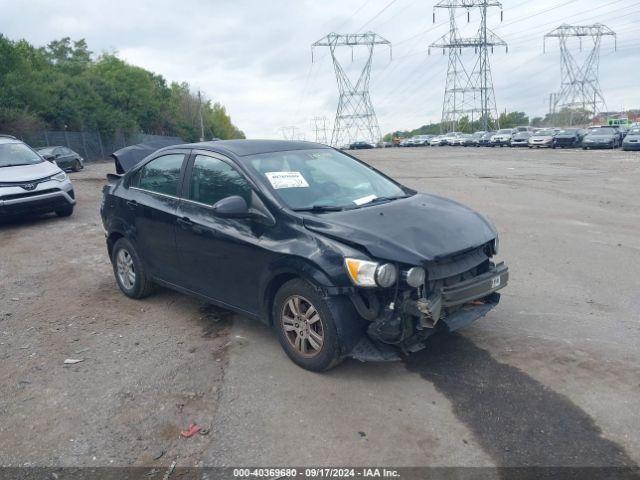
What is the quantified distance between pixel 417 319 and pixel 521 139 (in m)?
44.6

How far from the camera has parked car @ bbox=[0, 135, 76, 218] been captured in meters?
10.2

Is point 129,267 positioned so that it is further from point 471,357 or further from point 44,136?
point 44,136

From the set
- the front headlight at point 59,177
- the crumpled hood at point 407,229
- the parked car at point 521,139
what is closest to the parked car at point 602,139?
the parked car at point 521,139

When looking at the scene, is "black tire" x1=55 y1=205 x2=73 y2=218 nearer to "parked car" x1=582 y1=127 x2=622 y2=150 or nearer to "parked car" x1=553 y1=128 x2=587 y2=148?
"parked car" x1=582 y1=127 x2=622 y2=150

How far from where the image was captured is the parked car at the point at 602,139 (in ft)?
116

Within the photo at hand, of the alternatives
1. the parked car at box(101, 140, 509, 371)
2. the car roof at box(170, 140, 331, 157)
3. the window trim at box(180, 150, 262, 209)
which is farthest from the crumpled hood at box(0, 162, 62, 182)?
the window trim at box(180, 150, 262, 209)

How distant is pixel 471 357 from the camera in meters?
4.37

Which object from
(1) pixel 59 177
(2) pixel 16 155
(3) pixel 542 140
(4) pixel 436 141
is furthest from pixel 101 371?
(4) pixel 436 141

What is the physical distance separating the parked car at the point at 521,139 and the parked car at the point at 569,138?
15.2 feet

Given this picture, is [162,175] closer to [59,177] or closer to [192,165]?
[192,165]

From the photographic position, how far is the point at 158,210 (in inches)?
213

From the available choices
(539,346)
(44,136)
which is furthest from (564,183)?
(44,136)

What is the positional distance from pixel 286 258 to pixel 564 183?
48.0 feet

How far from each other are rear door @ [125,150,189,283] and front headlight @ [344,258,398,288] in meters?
2.10
